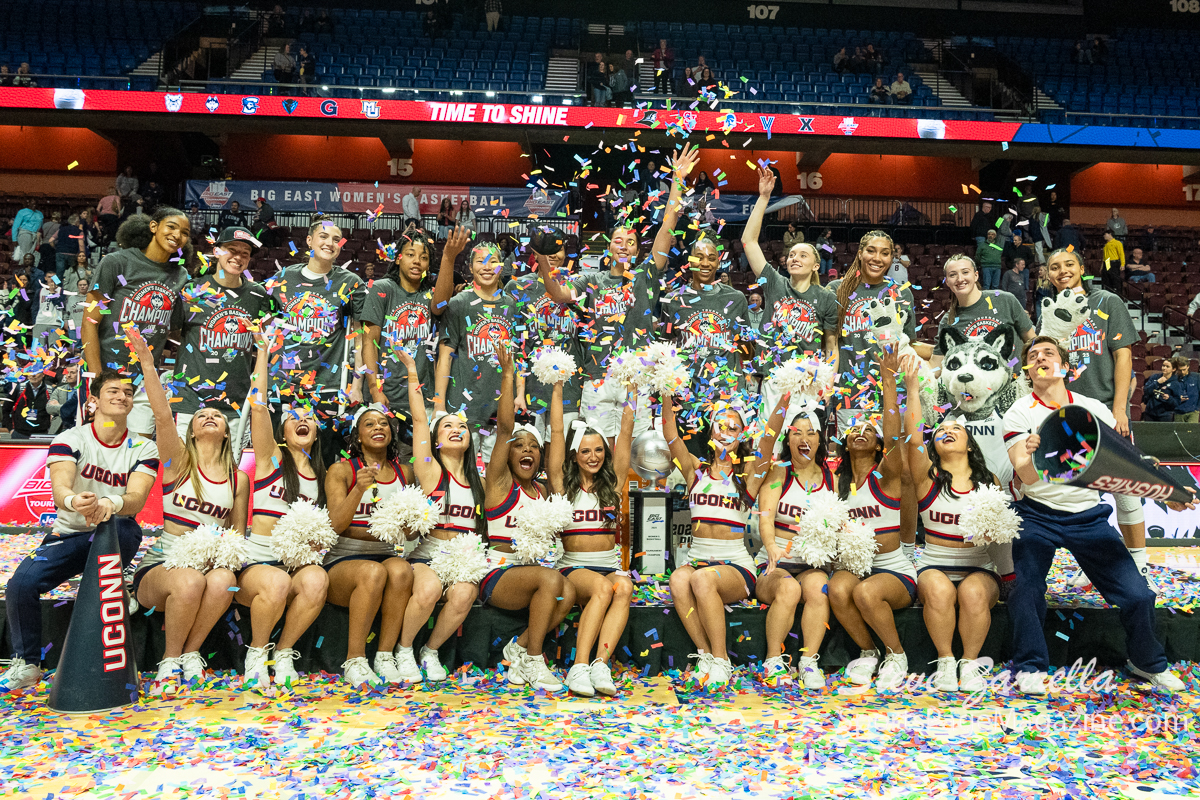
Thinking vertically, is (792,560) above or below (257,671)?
above

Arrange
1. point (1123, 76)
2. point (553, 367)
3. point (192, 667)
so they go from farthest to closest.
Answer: point (1123, 76) → point (553, 367) → point (192, 667)

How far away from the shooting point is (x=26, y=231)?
43.0 ft

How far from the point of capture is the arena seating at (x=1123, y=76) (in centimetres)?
1667

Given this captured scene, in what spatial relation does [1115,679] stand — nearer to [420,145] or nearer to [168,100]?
[168,100]

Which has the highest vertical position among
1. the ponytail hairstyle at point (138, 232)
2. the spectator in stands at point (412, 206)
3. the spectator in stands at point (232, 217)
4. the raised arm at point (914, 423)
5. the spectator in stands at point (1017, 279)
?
the spectator in stands at point (412, 206)

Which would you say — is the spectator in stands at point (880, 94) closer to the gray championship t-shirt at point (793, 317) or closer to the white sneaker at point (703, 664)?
the gray championship t-shirt at point (793, 317)

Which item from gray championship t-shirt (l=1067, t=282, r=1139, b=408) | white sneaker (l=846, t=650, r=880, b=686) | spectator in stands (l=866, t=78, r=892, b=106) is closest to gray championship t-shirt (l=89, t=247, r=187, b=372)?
white sneaker (l=846, t=650, r=880, b=686)

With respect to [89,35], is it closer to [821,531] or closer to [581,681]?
[581,681]

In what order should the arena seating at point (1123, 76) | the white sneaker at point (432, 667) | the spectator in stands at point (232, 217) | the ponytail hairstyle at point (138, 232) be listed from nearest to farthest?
1. the white sneaker at point (432, 667)
2. the ponytail hairstyle at point (138, 232)
3. the spectator in stands at point (232, 217)
4. the arena seating at point (1123, 76)

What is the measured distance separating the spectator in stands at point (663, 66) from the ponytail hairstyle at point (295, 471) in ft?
43.0

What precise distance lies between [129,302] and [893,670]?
13.6ft

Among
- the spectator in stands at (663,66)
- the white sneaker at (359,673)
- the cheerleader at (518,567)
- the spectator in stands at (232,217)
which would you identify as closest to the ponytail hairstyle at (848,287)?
the cheerleader at (518,567)

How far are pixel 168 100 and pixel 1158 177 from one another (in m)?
17.9

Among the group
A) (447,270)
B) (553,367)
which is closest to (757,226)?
(553,367)
